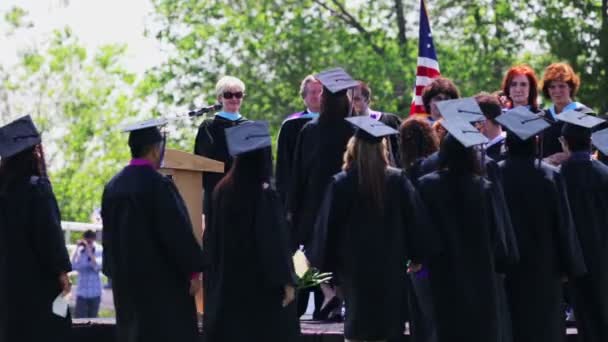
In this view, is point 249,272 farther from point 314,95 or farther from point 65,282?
point 314,95

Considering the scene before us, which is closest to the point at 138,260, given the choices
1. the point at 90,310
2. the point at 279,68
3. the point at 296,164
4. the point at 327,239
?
the point at 327,239

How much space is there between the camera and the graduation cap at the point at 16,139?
10.7 m

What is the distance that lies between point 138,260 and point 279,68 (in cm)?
2350

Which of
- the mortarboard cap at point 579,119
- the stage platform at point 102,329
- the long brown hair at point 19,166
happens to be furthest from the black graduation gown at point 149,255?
the mortarboard cap at point 579,119

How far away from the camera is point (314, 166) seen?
1172cm

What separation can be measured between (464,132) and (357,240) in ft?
3.22

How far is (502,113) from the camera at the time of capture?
438 inches

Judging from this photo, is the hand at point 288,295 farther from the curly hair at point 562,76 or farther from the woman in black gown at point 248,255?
the curly hair at point 562,76

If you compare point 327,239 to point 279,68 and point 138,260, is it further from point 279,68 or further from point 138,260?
point 279,68

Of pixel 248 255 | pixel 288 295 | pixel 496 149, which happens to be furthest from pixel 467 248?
pixel 248 255

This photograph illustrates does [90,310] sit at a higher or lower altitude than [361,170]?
lower

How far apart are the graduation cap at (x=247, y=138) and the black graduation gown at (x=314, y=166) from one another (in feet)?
4.18

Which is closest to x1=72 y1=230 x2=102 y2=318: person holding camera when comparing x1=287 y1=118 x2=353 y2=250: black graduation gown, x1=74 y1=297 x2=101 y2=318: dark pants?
x1=74 y1=297 x2=101 y2=318: dark pants

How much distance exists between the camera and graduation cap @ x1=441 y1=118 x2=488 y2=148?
10047 mm
